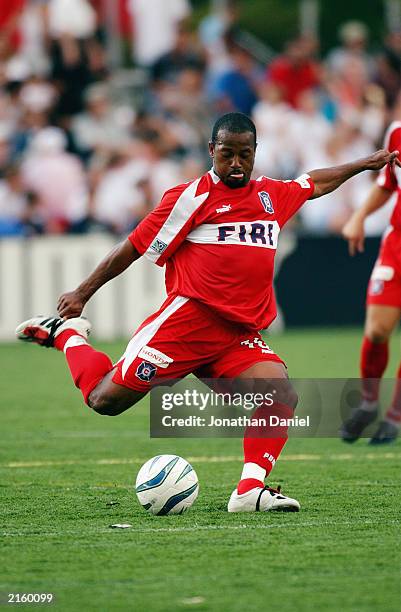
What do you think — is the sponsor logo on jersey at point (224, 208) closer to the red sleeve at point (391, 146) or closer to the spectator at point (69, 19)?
the red sleeve at point (391, 146)

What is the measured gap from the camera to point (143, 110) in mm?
18812

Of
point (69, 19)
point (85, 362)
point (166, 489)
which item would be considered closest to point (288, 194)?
point (85, 362)

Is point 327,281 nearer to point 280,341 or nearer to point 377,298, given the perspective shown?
point 280,341

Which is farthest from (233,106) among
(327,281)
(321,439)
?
(321,439)

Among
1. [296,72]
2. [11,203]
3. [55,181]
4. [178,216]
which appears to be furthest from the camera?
[296,72]

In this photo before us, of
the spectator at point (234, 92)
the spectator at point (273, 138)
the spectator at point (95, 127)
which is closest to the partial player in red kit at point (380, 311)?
the spectator at point (273, 138)

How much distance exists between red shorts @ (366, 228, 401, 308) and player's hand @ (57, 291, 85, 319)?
9.63ft

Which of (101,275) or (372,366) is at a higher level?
(101,275)

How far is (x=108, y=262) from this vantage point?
22.4 feet

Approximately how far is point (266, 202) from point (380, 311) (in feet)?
8.89

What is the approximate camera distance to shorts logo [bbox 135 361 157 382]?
677 centimetres

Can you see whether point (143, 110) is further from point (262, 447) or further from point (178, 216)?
point (262, 447)

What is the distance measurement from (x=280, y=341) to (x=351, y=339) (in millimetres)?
861

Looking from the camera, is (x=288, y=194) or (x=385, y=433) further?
(x=385, y=433)
